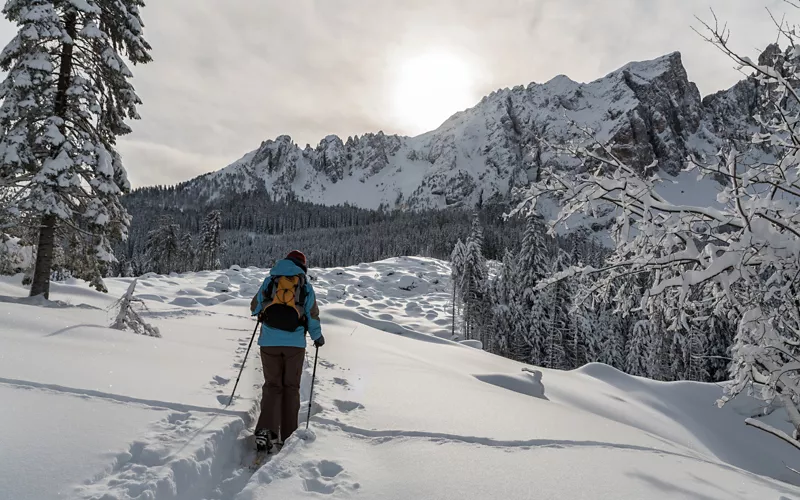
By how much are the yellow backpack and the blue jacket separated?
0.05 metres

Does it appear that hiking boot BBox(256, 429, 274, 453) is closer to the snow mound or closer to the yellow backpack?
the yellow backpack

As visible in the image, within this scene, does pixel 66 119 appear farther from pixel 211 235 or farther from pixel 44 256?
pixel 211 235

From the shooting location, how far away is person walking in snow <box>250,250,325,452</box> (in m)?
4.76

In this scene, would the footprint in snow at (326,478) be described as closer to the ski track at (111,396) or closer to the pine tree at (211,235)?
the ski track at (111,396)

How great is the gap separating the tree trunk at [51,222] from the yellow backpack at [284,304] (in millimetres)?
7898

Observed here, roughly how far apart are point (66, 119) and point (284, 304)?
356 inches

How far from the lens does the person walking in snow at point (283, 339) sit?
4762 mm

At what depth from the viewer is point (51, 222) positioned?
9.97 meters

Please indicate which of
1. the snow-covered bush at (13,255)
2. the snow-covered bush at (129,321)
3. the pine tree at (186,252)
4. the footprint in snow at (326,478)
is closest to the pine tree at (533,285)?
the snow-covered bush at (129,321)

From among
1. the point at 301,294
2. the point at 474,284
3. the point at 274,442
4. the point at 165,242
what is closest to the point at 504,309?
the point at 474,284

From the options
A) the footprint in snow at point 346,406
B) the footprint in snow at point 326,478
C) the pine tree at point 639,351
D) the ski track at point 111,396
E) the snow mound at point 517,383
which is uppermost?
the ski track at point 111,396

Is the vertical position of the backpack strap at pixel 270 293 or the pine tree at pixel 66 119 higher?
the pine tree at pixel 66 119

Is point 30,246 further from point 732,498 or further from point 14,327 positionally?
point 732,498

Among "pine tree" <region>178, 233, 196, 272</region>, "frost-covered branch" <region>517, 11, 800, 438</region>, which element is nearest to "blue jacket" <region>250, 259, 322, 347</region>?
"frost-covered branch" <region>517, 11, 800, 438</region>
